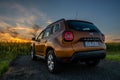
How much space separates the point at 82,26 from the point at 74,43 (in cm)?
99

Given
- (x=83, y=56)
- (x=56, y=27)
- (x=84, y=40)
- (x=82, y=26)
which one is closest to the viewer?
(x=83, y=56)

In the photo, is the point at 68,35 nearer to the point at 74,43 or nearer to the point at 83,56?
the point at 74,43

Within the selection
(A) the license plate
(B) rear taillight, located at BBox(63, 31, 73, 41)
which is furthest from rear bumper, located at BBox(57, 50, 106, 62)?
(B) rear taillight, located at BBox(63, 31, 73, 41)

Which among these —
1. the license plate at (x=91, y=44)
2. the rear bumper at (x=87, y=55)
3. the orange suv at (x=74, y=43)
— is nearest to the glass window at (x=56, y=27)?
the orange suv at (x=74, y=43)

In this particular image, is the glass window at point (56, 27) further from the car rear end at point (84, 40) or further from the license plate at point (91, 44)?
the license plate at point (91, 44)

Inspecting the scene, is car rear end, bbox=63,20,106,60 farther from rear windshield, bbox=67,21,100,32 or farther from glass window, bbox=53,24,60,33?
glass window, bbox=53,24,60,33

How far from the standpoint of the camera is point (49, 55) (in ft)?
25.1

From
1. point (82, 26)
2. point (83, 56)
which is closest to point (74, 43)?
point (83, 56)

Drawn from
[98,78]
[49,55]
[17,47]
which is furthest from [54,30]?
[17,47]

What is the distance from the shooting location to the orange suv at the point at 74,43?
6648 millimetres

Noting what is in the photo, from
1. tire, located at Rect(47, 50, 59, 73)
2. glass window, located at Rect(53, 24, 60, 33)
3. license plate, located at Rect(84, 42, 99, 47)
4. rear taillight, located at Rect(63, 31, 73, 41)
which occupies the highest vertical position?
glass window, located at Rect(53, 24, 60, 33)

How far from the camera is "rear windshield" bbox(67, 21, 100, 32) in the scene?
7.11m

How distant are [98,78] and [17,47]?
20.1 metres

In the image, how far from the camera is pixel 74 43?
670 centimetres
